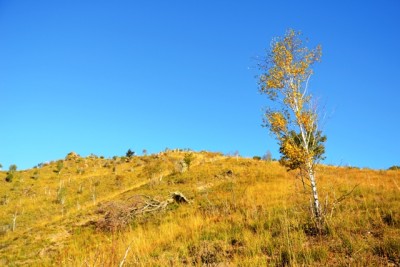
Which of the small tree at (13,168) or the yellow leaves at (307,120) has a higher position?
the small tree at (13,168)

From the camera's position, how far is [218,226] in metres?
10.7

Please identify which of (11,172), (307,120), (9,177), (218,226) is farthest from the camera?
(11,172)

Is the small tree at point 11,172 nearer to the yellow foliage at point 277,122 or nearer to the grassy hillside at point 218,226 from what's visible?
the grassy hillside at point 218,226

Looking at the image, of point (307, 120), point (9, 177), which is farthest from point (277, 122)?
point (9, 177)

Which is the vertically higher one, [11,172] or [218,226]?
[11,172]

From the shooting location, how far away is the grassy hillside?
6582 millimetres

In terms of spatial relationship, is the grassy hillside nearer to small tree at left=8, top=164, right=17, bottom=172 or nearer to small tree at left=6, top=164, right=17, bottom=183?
small tree at left=6, top=164, right=17, bottom=183

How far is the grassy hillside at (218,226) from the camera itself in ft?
21.6

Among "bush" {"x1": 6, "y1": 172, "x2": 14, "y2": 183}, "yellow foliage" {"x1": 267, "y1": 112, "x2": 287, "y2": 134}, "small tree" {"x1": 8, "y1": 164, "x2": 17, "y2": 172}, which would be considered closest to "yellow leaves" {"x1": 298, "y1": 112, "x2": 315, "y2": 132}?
"yellow foliage" {"x1": 267, "y1": 112, "x2": 287, "y2": 134}

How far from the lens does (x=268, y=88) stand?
11461 mm

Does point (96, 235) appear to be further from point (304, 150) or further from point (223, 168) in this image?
point (223, 168)

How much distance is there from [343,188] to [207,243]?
11.2 meters

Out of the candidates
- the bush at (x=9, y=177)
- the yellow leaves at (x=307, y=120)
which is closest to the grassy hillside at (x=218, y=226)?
the yellow leaves at (x=307, y=120)

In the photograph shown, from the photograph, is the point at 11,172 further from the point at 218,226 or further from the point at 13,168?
the point at 218,226
